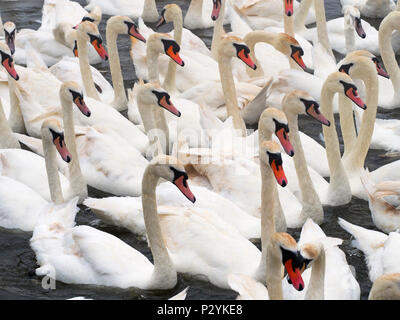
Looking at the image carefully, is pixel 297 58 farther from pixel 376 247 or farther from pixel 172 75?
pixel 376 247

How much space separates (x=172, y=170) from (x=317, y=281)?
5.34 feet

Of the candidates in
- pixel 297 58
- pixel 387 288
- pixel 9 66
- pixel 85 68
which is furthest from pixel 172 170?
pixel 297 58

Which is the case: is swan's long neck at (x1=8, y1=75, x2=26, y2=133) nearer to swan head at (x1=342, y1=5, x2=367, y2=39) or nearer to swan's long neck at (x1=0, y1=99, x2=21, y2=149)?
swan's long neck at (x1=0, y1=99, x2=21, y2=149)

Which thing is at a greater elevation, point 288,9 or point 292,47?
point 292,47

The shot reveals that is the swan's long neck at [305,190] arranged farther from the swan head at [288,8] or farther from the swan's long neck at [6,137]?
the swan head at [288,8]

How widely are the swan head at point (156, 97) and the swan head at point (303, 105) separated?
1278mm

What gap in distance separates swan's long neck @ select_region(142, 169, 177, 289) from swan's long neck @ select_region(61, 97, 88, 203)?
1.78 meters

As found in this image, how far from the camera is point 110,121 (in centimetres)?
1268

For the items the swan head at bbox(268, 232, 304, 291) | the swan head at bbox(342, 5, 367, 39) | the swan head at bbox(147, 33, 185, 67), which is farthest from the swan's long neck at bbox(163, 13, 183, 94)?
the swan head at bbox(268, 232, 304, 291)

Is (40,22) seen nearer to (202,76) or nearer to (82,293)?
(202,76)

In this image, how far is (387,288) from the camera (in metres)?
8.44

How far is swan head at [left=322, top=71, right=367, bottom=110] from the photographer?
11430 millimetres

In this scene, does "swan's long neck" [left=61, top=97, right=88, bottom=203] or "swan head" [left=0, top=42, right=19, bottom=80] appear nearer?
"swan's long neck" [left=61, top=97, right=88, bottom=203]
